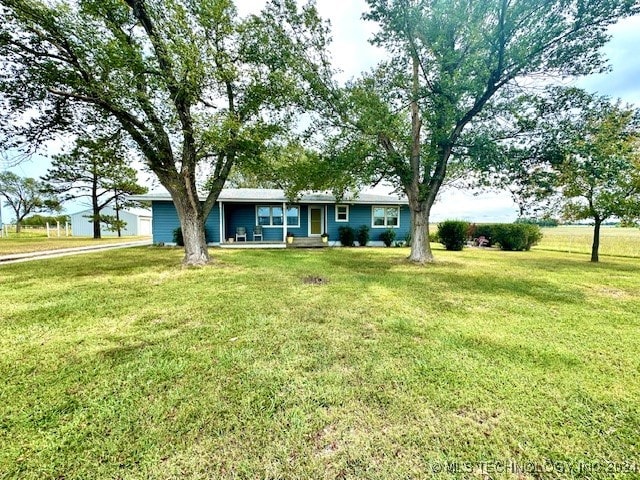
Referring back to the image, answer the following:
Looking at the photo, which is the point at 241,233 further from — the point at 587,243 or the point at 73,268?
the point at 587,243

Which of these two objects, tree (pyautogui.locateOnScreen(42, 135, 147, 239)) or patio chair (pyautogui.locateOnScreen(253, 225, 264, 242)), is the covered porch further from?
tree (pyautogui.locateOnScreen(42, 135, 147, 239))

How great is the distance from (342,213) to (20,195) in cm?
4289

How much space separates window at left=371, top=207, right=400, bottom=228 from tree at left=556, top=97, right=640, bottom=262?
814 centimetres

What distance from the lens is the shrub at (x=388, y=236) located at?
56.1 feet

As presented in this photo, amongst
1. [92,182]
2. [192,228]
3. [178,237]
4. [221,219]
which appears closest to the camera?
[192,228]

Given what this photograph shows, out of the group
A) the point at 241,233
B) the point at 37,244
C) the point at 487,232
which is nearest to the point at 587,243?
the point at 487,232

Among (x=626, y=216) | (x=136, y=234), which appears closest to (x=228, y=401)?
(x=626, y=216)

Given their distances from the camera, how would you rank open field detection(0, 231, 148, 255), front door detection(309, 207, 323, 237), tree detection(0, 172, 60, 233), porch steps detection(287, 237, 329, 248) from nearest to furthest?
open field detection(0, 231, 148, 255) → porch steps detection(287, 237, 329, 248) → front door detection(309, 207, 323, 237) → tree detection(0, 172, 60, 233)

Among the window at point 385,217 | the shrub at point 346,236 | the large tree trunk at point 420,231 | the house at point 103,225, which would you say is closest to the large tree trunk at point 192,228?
the large tree trunk at point 420,231

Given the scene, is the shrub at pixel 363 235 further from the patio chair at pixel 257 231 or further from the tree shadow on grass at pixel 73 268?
the tree shadow on grass at pixel 73 268

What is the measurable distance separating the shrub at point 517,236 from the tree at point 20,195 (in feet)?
152

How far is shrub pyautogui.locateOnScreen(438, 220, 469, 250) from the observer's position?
53.8 feet

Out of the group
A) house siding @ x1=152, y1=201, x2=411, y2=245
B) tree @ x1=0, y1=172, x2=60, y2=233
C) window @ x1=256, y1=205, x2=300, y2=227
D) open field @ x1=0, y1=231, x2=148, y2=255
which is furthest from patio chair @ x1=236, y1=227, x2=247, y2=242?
tree @ x1=0, y1=172, x2=60, y2=233

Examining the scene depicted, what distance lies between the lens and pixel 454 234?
650 inches
